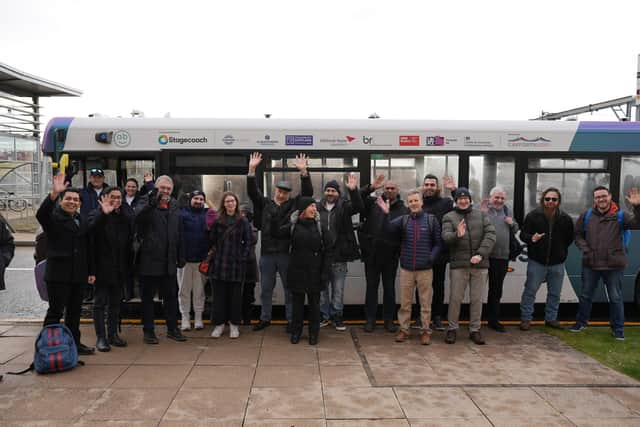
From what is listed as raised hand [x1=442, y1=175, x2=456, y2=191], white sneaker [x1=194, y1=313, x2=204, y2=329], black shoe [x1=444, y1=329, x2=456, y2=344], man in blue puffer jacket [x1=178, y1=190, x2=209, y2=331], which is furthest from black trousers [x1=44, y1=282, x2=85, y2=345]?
raised hand [x1=442, y1=175, x2=456, y2=191]

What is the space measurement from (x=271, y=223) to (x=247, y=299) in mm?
1365

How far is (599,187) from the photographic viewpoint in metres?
6.85

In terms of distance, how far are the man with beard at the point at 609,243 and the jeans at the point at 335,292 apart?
11.0 ft

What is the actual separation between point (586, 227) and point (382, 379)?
3.81m

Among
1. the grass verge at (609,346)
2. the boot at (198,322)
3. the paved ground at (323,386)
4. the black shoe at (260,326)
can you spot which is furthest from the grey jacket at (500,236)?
the boot at (198,322)

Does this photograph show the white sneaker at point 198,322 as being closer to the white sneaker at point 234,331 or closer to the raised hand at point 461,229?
the white sneaker at point 234,331

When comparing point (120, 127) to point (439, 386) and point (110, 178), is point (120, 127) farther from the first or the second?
point (439, 386)

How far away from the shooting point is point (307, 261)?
627cm

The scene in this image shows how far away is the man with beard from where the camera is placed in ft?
22.1

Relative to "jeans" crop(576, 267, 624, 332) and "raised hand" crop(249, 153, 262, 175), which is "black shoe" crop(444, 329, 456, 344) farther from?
"raised hand" crop(249, 153, 262, 175)

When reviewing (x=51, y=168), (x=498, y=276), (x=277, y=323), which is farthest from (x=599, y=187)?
(x=51, y=168)

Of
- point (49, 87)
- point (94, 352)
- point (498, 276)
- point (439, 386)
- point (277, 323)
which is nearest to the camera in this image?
point (439, 386)

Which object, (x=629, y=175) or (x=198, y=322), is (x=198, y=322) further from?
(x=629, y=175)

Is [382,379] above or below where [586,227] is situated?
below
